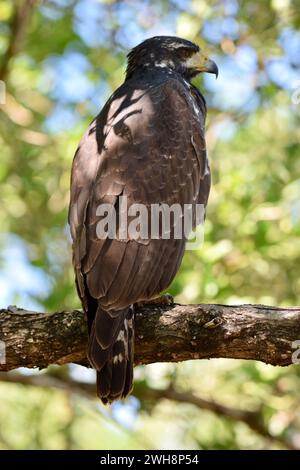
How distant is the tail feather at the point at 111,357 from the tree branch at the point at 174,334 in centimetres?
19

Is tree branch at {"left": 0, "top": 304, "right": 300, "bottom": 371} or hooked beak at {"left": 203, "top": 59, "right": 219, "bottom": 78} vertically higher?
hooked beak at {"left": 203, "top": 59, "right": 219, "bottom": 78}

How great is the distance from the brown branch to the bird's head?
1.16m

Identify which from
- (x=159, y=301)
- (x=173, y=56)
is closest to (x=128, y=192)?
(x=159, y=301)

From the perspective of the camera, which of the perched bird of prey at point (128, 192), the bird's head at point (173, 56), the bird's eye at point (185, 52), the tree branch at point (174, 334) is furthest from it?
the bird's eye at point (185, 52)

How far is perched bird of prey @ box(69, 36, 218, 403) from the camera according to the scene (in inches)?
217

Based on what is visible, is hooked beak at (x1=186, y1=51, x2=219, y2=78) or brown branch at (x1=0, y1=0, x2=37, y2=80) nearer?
hooked beak at (x1=186, y1=51, x2=219, y2=78)

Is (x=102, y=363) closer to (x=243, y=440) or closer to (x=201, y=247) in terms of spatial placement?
(x=201, y=247)

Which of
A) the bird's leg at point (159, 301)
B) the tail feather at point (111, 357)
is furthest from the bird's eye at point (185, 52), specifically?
the tail feather at point (111, 357)

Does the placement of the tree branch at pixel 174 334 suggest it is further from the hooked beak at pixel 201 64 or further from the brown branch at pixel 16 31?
the brown branch at pixel 16 31

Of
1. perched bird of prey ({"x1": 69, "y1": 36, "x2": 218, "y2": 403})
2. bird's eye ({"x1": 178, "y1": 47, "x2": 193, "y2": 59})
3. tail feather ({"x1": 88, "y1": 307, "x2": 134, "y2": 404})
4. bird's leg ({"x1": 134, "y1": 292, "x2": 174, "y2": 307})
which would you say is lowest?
tail feather ({"x1": 88, "y1": 307, "x2": 134, "y2": 404})

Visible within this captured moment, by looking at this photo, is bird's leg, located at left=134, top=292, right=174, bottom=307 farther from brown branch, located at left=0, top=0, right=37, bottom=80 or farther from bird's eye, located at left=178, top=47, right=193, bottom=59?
brown branch, located at left=0, top=0, right=37, bottom=80

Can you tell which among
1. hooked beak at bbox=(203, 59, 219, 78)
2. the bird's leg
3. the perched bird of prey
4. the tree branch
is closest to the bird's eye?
hooked beak at bbox=(203, 59, 219, 78)

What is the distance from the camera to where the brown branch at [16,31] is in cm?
817
